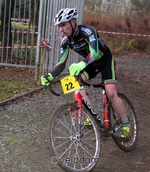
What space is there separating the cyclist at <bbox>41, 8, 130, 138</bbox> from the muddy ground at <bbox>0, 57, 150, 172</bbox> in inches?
15.8

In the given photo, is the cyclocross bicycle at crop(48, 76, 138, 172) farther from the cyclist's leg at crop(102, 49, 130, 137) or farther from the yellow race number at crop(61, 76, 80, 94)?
the cyclist's leg at crop(102, 49, 130, 137)

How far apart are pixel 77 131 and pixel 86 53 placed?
1.09 m

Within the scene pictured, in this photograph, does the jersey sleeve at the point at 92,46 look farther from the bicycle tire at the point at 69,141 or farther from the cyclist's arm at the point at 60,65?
the bicycle tire at the point at 69,141

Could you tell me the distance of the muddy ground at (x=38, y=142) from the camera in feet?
15.7

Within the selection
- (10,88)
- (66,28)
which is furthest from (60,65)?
(10,88)

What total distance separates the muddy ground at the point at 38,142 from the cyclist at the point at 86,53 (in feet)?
1.32

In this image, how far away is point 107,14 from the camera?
82.4 feet

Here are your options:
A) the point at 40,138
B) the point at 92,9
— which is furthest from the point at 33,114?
the point at 92,9

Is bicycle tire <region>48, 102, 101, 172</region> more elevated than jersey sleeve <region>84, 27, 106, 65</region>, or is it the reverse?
jersey sleeve <region>84, 27, 106, 65</region>

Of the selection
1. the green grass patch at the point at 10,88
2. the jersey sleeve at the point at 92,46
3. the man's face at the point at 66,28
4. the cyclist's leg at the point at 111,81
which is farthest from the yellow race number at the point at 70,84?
the green grass patch at the point at 10,88

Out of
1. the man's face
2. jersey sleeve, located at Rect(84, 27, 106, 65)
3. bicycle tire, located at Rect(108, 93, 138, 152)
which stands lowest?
bicycle tire, located at Rect(108, 93, 138, 152)

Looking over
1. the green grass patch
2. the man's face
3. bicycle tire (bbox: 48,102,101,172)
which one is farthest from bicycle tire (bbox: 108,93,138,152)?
the green grass patch

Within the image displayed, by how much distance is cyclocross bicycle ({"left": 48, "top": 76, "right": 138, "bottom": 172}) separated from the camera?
14.5 feet

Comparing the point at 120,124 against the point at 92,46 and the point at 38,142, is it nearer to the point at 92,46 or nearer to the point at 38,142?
the point at 38,142
